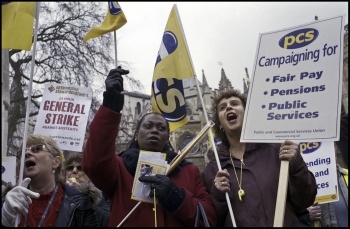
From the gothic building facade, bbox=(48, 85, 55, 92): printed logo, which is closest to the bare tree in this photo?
bbox=(48, 85, 55, 92): printed logo

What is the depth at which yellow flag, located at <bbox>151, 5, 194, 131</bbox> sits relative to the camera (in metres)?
3.72

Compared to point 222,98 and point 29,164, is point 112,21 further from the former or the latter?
point 29,164

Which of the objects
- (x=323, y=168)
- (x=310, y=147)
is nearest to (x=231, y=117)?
(x=323, y=168)

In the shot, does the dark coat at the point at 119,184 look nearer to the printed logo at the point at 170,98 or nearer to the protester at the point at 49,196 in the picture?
the protester at the point at 49,196

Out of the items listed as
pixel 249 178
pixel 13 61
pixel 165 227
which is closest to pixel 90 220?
pixel 165 227

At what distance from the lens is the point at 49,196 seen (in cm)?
304

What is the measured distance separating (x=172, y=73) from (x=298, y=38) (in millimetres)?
1147

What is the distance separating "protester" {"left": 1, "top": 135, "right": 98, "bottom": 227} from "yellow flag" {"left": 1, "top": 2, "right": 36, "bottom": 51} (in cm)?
76

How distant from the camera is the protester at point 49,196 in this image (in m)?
2.86

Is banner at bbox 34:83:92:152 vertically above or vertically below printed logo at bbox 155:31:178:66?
below

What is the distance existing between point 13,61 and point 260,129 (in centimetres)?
1286

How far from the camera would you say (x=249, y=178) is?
118 inches

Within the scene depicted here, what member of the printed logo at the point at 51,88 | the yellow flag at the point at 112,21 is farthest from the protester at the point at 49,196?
the printed logo at the point at 51,88

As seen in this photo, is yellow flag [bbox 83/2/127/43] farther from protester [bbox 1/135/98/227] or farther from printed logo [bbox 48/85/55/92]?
printed logo [bbox 48/85/55/92]
